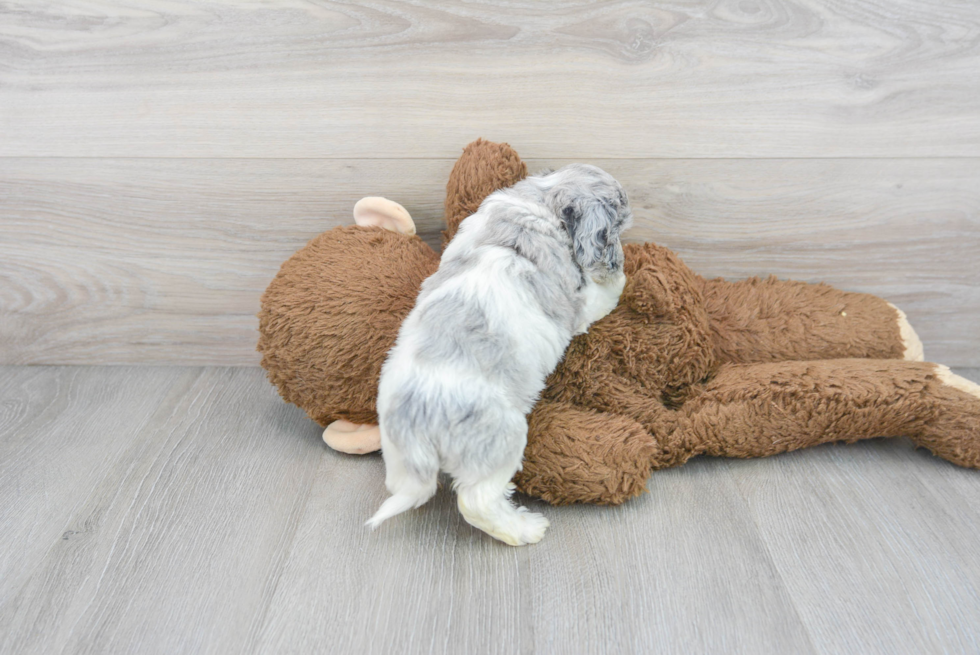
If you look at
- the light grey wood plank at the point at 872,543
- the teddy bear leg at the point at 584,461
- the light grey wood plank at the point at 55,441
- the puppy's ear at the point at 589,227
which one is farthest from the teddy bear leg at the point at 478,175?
the light grey wood plank at the point at 55,441

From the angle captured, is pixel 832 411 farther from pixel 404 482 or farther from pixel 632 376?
pixel 404 482

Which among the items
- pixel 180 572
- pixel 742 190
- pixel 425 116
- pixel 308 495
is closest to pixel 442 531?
pixel 308 495

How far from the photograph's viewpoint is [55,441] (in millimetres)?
1621

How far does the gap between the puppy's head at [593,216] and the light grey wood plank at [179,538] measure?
0.75 meters

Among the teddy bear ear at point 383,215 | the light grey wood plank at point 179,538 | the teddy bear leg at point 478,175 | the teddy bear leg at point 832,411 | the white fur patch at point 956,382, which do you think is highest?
the teddy bear leg at point 478,175

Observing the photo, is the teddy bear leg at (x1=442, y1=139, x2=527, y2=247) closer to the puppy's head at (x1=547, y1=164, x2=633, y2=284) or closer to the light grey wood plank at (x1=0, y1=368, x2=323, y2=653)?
the puppy's head at (x1=547, y1=164, x2=633, y2=284)

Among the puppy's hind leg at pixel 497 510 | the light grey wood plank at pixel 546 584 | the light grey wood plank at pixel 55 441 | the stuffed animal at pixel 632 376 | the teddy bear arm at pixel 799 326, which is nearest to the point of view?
the light grey wood plank at pixel 546 584

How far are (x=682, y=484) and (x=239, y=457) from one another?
0.96 m

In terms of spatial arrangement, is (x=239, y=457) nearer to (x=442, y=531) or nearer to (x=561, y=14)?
(x=442, y=531)

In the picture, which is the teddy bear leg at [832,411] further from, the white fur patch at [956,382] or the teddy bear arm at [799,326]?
the teddy bear arm at [799,326]

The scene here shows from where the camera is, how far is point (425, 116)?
5.24 feet

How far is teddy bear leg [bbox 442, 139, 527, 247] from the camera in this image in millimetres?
1479

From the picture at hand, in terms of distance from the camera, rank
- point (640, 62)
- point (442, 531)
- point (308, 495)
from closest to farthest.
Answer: point (442, 531)
point (308, 495)
point (640, 62)

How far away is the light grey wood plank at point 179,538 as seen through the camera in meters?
1.13
